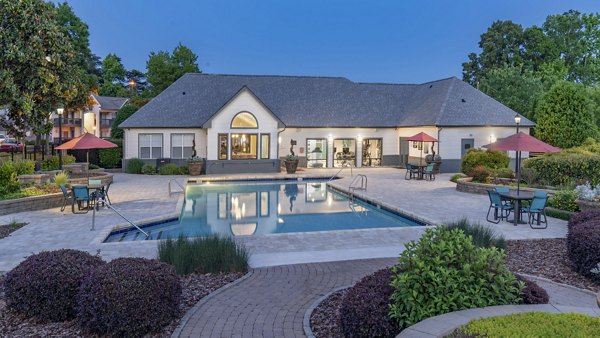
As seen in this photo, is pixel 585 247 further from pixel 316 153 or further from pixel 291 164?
Result: pixel 316 153

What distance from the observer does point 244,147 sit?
29938mm

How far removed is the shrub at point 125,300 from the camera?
5.29m

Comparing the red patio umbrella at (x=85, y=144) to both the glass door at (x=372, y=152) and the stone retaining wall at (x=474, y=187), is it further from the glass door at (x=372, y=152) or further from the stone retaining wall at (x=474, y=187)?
the glass door at (x=372, y=152)

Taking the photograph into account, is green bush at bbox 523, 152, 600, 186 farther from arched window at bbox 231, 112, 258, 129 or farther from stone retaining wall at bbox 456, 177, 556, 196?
arched window at bbox 231, 112, 258, 129

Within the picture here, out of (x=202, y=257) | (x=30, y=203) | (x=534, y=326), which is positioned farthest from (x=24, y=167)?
(x=534, y=326)

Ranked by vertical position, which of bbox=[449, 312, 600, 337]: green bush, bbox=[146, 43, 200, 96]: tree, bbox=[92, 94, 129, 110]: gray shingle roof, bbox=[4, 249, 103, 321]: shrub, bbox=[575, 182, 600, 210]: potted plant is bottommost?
bbox=[4, 249, 103, 321]: shrub

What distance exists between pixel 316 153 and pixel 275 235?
73.3 ft

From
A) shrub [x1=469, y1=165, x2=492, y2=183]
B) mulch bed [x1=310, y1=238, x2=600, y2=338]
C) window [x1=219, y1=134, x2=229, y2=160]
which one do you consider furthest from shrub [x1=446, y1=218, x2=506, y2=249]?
window [x1=219, y1=134, x2=229, y2=160]

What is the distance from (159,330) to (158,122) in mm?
25860

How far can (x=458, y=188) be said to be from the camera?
21344 mm

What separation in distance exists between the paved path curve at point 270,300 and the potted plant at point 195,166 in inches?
797

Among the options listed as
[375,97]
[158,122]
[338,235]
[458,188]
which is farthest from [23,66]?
[375,97]

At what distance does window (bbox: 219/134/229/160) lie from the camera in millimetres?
29175

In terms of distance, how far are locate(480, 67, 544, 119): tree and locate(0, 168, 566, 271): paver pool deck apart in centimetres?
2454
